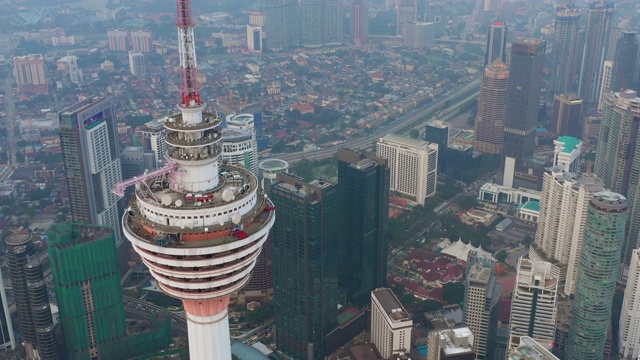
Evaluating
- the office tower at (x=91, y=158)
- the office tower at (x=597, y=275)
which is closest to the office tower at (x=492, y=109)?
the office tower at (x=597, y=275)

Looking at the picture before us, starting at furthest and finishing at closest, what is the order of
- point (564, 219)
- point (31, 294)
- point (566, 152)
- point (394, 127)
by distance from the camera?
1. point (394, 127)
2. point (566, 152)
3. point (564, 219)
4. point (31, 294)

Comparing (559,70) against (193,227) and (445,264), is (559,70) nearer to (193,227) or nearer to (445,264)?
(445,264)

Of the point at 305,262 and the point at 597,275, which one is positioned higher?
the point at 597,275

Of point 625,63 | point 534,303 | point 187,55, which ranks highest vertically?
point 187,55

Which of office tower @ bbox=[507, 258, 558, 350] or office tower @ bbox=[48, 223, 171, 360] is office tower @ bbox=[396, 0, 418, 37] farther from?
office tower @ bbox=[48, 223, 171, 360]

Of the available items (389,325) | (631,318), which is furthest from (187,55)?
(631,318)

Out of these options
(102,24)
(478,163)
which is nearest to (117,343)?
(478,163)

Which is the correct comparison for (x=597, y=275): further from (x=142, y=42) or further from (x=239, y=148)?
(x=142, y=42)
